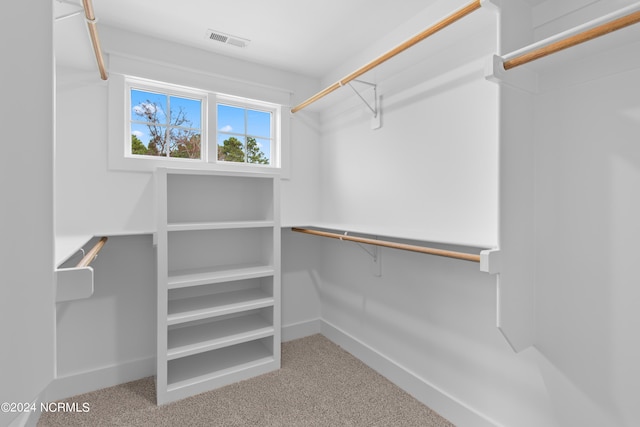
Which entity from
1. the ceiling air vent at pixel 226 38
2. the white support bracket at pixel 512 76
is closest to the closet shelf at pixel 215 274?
the ceiling air vent at pixel 226 38

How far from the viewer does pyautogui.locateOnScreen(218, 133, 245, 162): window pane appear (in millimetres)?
2557

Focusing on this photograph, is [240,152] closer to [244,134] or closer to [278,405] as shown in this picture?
[244,134]

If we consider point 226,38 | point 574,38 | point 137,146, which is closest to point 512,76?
point 574,38

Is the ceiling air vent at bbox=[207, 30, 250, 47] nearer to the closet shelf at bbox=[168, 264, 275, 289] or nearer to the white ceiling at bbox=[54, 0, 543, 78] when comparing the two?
the white ceiling at bbox=[54, 0, 543, 78]

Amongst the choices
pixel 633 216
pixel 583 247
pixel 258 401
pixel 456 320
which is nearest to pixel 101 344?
pixel 258 401

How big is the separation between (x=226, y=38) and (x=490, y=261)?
218 cm

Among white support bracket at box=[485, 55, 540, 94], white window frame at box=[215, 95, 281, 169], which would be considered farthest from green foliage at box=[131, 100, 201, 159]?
white support bracket at box=[485, 55, 540, 94]

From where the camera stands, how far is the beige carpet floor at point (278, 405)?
5.71ft

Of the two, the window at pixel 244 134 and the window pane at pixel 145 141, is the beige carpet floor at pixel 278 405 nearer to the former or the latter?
the window pane at pixel 145 141

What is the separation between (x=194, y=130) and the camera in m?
2.44

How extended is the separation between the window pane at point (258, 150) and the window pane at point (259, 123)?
0.06 meters

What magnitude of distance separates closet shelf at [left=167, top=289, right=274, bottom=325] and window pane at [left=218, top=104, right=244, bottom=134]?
1.33m

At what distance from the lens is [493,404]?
154 cm

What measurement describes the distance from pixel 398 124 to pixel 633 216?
1.29 meters
